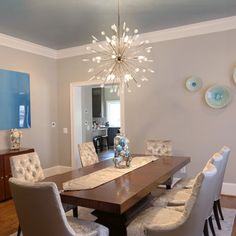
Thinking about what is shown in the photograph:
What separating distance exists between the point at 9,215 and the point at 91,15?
10.3 ft

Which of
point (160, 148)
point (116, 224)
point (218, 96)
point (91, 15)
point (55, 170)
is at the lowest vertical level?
point (55, 170)

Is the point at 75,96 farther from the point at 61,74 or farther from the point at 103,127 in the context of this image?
the point at 103,127

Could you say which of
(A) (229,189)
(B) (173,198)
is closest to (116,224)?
(B) (173,198)

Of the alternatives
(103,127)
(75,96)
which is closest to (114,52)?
(75,96)

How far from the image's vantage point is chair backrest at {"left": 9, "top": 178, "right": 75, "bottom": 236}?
169cm

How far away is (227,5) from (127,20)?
4.88 ft

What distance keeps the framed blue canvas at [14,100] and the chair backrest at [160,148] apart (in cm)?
260

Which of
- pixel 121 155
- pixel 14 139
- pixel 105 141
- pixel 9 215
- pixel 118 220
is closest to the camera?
Answer: pixel 118 220

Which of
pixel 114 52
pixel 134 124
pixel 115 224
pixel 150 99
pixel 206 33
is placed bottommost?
pixel 115 224

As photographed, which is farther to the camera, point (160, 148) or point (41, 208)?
point (160, 148)

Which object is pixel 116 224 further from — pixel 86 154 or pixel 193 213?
pixel 86 154

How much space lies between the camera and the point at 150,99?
15.5ft

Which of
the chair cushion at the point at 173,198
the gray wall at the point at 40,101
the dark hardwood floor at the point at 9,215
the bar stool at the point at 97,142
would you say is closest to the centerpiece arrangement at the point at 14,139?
the gray wall at the point at 40,101

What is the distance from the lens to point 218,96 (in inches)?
163
